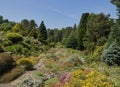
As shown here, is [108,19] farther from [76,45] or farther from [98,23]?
[76,45]

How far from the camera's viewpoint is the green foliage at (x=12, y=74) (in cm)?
1649

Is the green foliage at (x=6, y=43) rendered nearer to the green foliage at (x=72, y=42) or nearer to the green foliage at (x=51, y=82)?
the green foliage at (x=51, y=82)

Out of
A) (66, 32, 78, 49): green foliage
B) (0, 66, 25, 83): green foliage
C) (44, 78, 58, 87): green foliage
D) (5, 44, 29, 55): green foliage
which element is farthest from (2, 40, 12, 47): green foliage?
(66, 32, 78, 49): green foliage

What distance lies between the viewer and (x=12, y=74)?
55.7 ft

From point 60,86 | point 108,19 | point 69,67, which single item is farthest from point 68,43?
point 60,86

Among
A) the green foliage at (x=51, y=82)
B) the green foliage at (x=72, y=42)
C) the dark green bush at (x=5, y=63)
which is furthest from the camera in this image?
the green foliage at (x=72, y=42)

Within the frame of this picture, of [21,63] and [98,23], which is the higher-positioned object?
[98,23]

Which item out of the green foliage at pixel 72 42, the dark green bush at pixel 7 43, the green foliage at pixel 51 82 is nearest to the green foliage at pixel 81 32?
the green foliage at pixel 72 42

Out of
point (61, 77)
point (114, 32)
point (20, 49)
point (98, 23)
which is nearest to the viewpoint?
point (61, 77)

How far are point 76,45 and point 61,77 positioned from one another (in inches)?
1774

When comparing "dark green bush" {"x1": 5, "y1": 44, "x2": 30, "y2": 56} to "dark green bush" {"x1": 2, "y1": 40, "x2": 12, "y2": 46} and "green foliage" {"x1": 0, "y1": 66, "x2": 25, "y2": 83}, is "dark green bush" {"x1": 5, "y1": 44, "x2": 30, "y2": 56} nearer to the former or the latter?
"dark green bush" {"x1": 2, "y1": 40, "x2": 12, "y2": 46}

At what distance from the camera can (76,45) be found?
58875mm

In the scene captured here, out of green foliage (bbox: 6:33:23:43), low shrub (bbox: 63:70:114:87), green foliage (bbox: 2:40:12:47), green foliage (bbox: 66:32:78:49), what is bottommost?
green foliage (bbox: 66:32:78:49)

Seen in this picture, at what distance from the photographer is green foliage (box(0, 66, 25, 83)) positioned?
54.1ft
